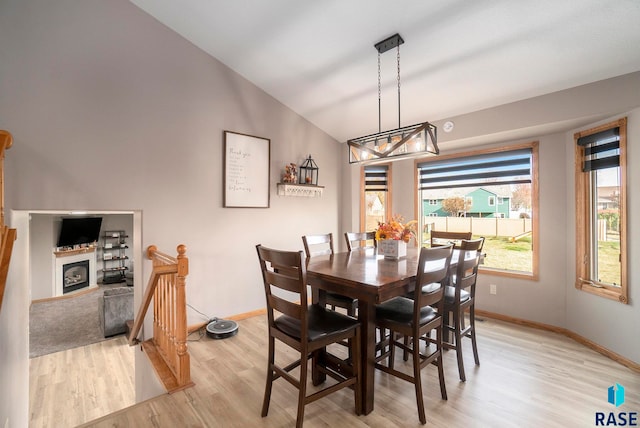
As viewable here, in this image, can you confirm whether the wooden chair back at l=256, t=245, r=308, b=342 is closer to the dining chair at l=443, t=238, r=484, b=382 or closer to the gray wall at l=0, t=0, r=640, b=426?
the dining chair at l=443, t=238, r=484, b=382

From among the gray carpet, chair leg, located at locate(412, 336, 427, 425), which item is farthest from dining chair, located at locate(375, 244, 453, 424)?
the gray carpet

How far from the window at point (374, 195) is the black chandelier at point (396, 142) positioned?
1.93 m

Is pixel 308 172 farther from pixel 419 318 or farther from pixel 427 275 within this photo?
pixel 419 318

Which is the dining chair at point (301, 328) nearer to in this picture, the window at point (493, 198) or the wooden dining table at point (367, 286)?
the wooden dining table at point (367, 286)

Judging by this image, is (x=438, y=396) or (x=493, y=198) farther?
(x=493, y=198)

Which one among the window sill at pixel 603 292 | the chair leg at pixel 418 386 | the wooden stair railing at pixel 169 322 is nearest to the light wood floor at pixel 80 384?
the wooden stair railing at pixel 169 322

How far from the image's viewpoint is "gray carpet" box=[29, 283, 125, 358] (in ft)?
13.9

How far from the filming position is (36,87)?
2.42 meters

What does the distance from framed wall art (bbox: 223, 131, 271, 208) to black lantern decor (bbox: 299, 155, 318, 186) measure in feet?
1.91

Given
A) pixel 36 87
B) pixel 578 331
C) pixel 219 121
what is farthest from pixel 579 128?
pixel 36 87

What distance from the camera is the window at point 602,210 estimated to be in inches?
106

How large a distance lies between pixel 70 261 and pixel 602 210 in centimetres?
926

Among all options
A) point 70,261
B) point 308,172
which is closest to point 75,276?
point 70,261

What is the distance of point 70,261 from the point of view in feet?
21.6
